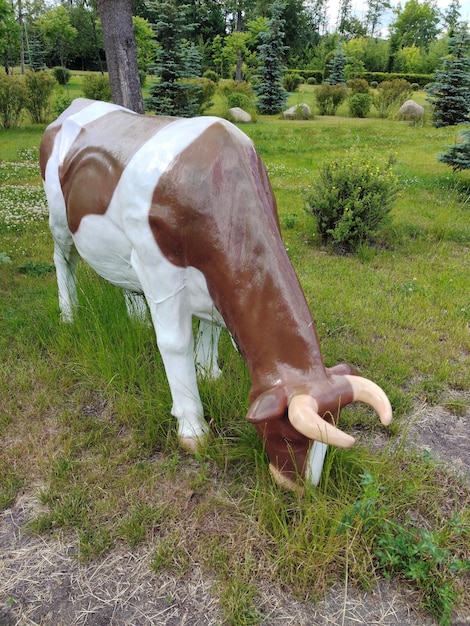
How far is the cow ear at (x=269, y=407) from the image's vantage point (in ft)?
6.55

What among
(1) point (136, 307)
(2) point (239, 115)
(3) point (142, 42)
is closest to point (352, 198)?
(1) point (136, 307)

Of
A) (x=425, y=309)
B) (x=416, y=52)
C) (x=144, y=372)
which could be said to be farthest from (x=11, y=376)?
(x=416, y=52)

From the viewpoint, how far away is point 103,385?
3.48m

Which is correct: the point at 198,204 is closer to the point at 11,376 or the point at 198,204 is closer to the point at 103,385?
the point at 103,385

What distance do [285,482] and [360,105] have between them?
2002 centimetres

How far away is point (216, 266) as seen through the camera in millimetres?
2273

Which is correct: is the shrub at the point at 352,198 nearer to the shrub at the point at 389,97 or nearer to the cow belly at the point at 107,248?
the cow belly at the point at 107,248

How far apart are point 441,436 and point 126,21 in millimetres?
4943

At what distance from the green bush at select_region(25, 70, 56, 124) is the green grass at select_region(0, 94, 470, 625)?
12500 mm

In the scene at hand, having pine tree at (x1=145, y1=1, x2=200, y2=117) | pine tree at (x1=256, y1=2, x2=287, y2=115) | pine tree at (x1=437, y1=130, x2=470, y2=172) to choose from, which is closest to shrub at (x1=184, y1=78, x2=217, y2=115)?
pine tree at (x1=145, y1=1, x2=200, y2=117)

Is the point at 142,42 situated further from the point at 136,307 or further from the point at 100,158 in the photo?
the point at 100,158

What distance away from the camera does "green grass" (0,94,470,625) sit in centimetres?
224

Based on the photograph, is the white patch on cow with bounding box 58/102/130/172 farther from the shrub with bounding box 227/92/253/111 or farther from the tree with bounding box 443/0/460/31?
the tree with bounding box 443/0/460/31

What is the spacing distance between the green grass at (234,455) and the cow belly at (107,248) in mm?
546
